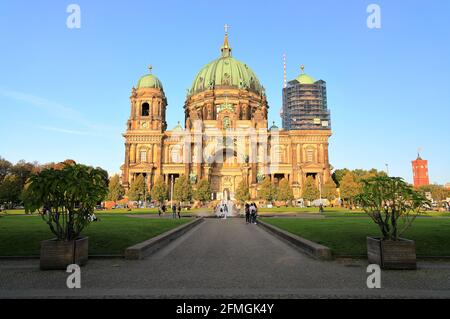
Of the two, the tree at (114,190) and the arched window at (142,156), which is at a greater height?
the arched window at (142,156)

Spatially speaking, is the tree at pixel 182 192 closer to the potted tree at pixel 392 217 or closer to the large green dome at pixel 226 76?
the large green dome at pixel 226 76

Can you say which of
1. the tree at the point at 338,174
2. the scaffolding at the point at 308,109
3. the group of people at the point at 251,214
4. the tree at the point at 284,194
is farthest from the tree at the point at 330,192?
the group of people at the point at 251,214

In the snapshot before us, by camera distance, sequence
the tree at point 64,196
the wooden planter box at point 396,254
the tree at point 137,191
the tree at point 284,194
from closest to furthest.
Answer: the wooden planter box at point 396,254, the tree at point 64,196, the tree at point 137,191, the tree at point 284,194

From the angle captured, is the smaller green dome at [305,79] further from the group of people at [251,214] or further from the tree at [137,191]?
the group of people at [251,214]

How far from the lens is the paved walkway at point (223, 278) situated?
7.59 m

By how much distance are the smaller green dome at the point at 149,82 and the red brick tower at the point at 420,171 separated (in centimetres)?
14327

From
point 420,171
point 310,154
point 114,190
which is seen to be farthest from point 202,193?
point 420,171

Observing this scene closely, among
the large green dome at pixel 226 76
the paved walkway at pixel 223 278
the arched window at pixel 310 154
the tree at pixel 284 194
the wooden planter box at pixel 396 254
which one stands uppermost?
Answer: the large green dome at pixel 226 76

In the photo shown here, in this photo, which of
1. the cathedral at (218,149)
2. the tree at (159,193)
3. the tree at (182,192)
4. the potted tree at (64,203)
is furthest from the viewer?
the cathedral at (218,149)

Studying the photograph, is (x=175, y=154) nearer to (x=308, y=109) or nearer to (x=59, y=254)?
(x=308, y=109)

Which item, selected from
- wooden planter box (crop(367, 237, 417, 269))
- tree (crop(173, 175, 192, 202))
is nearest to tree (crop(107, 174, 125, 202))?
tree (crop(173, 175, 192, 202))

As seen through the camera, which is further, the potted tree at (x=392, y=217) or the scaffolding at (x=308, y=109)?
the scaffolding at (x=308, y=109)
